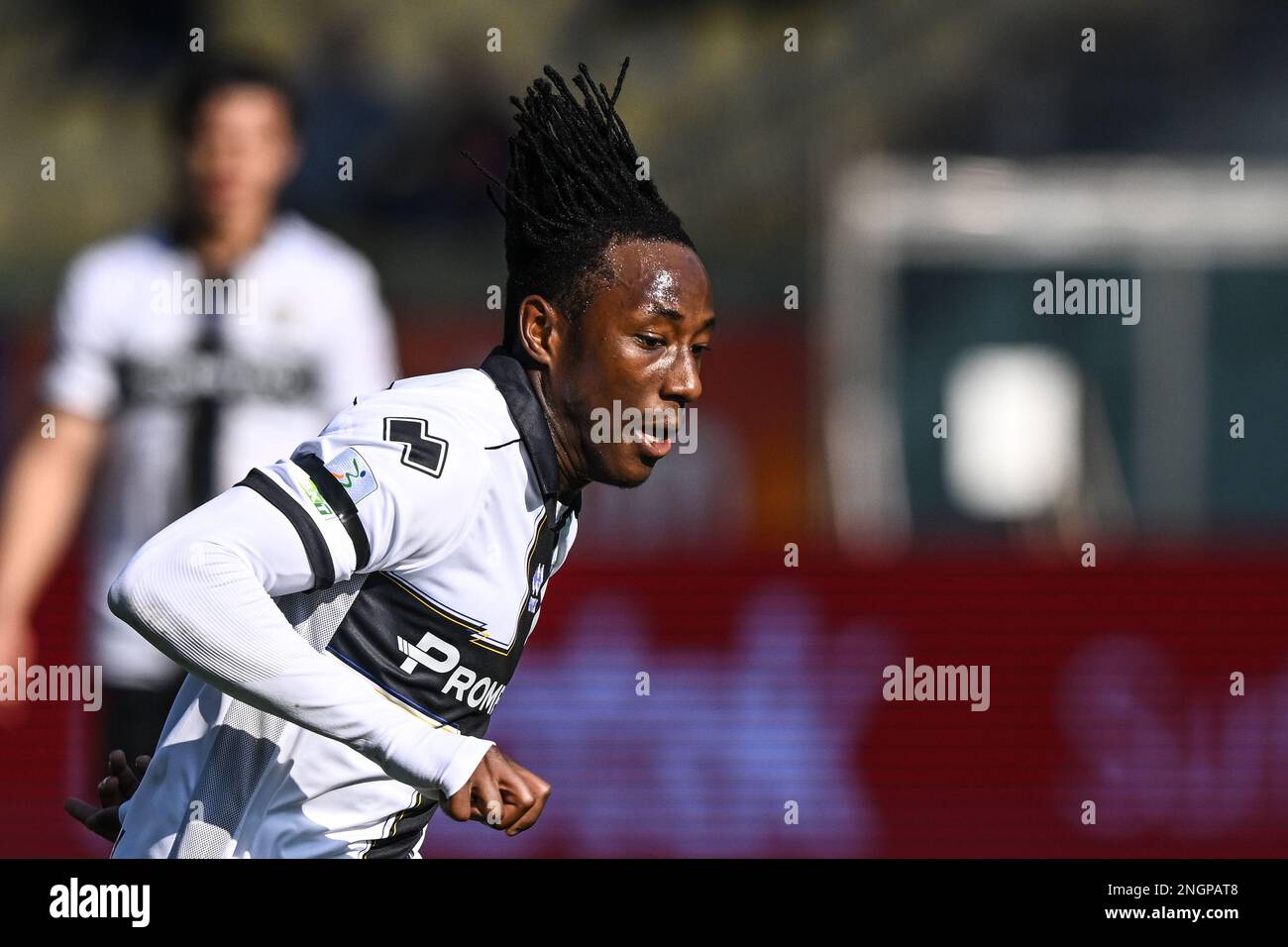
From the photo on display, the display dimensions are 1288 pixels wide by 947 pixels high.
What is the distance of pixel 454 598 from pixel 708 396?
643 centimetres

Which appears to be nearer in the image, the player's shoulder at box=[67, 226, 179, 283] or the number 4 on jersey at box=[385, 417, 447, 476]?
the number 4 on jersey at box=[385, 417, 447, 476]

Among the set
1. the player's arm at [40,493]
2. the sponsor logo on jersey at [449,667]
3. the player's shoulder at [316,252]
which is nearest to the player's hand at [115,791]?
the sponsor logo on jersey at [449,667]

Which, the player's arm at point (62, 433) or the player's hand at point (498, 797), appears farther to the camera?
the player's arm at point (62, 433)

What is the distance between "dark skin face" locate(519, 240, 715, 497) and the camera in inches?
124

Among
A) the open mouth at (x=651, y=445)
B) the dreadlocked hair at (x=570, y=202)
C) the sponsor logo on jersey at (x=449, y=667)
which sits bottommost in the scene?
the sponsor logo on jersey at (x=449, y=667)

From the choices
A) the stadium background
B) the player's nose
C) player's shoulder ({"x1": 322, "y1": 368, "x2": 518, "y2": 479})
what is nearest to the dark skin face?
the player's nose

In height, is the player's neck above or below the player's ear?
below

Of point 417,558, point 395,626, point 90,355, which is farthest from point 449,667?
point 90,355

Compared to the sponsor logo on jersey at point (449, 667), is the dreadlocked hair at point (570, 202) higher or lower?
higher

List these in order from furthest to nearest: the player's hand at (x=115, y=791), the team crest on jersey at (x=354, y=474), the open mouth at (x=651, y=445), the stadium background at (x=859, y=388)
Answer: the stadium background at (x=859, y=388) → the player's hand at (x=115, y=791) → the open mouth at (x=651, y=445) → the team crest on jersey at (x=354, y=474)

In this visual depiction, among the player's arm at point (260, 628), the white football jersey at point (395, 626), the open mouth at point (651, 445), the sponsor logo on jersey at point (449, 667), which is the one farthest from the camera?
the open mouth at point (651, 445)

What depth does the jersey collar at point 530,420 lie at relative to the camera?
314cm

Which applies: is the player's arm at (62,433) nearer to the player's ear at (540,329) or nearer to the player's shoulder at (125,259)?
the player's shoulder at (125,259)

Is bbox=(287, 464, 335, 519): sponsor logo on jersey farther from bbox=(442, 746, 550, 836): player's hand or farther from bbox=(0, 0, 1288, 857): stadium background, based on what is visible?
bbox=(0, 0, 1288, 857): stadium background
